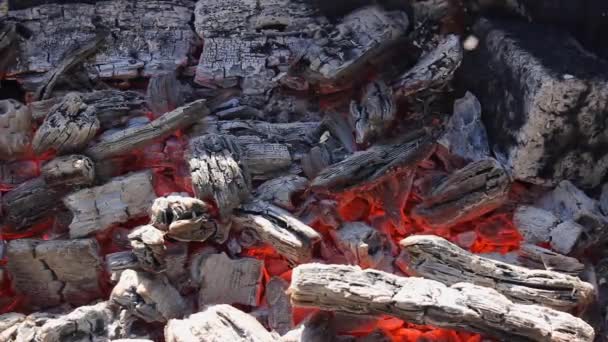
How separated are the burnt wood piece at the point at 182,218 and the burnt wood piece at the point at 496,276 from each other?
1.55 ft

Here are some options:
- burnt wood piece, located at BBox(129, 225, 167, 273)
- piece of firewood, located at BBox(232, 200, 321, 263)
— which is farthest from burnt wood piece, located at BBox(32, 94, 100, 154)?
piece of firewood, located at BBox(232, 200, 321, 263)

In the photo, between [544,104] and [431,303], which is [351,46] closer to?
[544,104]

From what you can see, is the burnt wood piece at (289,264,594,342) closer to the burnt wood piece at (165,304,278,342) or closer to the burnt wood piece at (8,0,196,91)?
the burnt wood piece at (165,304,278,342)

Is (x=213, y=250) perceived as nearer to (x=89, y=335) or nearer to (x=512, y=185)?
(x=89, y=335)

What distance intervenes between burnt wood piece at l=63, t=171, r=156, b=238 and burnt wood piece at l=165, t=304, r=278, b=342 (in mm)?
378

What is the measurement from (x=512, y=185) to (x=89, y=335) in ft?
3.56

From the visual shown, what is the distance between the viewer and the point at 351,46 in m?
2.02

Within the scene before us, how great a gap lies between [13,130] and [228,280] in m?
0.76

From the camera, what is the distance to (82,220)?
182 centimetres

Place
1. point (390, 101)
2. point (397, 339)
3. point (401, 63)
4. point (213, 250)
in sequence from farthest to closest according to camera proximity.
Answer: point (401, 63), point (390, 101), point (213, 250), point (397, 339)

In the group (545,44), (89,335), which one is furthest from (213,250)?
(545,44)

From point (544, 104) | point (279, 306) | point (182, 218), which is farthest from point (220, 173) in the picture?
point (544, 104)

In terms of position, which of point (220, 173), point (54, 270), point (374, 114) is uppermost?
point (374, 114)

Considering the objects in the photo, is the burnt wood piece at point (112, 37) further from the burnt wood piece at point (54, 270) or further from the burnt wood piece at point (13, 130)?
the burnt wood piece at point (54, 270)
